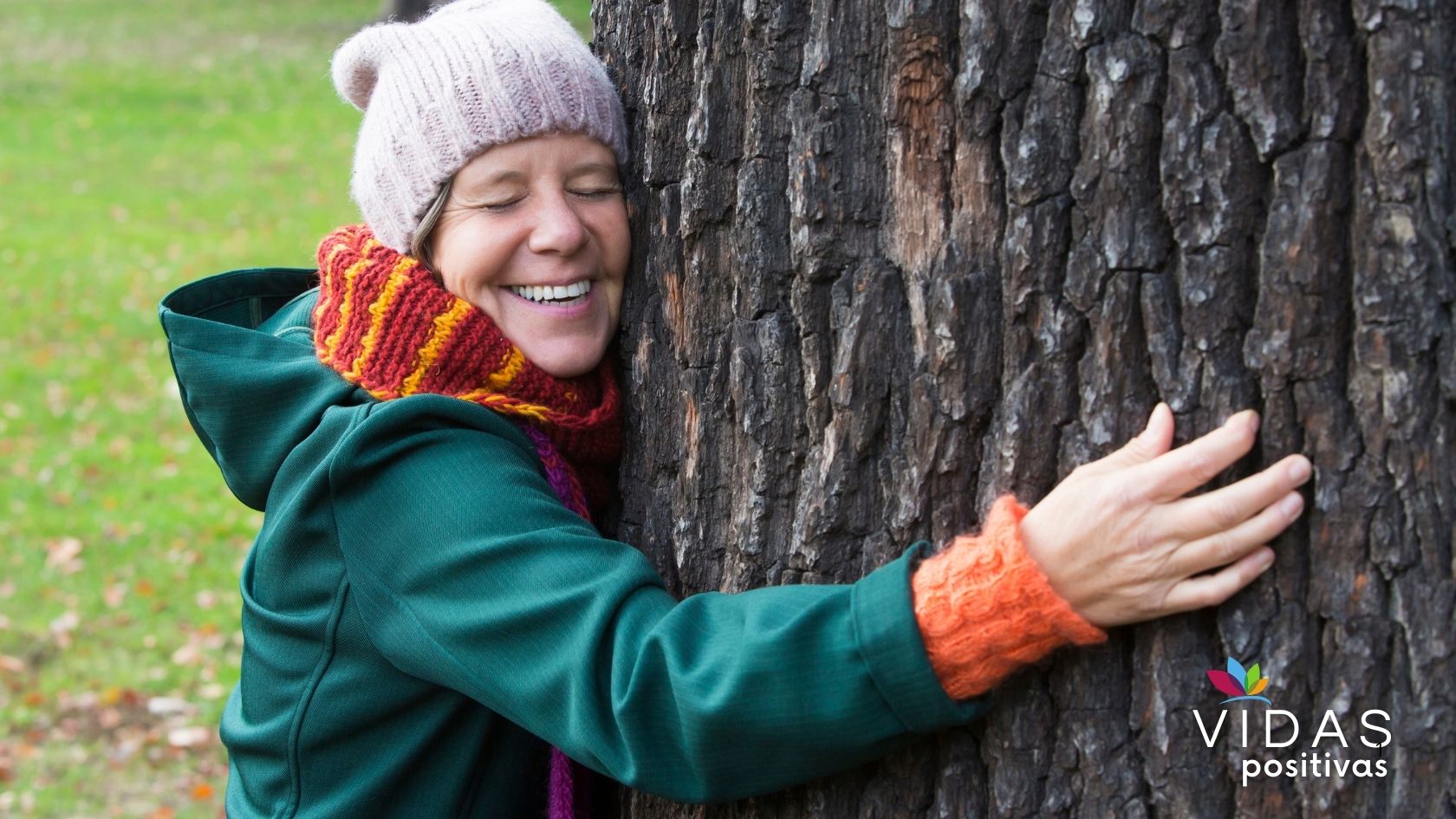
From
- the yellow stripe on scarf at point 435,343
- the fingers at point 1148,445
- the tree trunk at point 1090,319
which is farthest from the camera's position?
the yellow stripe on scarf at point 435,343

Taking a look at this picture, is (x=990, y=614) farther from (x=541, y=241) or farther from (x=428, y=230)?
(x=428, y=230)

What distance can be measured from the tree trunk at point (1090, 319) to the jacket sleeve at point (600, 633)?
0.71ft

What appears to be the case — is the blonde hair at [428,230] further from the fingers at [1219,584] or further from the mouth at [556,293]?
the fingers at [1219,584]

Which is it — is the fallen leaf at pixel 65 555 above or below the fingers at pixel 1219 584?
below

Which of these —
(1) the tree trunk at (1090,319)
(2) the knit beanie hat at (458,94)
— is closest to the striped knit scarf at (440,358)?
(2) the knit beanie hat at (458,94)

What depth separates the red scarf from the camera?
227 cm

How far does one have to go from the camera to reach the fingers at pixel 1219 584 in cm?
178

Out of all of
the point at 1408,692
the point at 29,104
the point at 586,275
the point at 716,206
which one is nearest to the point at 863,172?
the point at 716,206

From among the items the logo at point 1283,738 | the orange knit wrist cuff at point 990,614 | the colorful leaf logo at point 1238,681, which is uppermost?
the orange knit wrist cuff at point 990,614

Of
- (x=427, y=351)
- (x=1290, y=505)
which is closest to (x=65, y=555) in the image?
(x=427, y=351)

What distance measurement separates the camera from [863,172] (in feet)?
6.68

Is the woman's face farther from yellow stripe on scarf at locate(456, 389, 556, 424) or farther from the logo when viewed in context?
the logo

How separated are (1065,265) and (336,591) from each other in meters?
1.20

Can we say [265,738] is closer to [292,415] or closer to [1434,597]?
[292,415]
